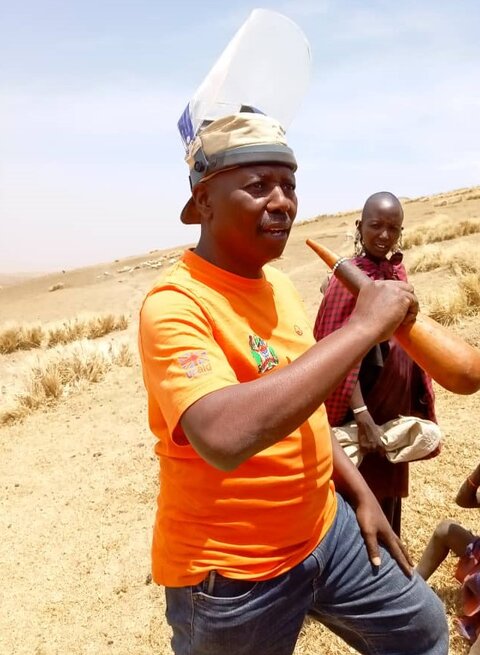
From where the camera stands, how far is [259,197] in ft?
4.75

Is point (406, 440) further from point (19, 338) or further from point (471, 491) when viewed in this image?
point (19, 338)

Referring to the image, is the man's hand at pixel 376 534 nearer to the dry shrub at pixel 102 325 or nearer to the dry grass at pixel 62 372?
the dry grass at pixel 62 372

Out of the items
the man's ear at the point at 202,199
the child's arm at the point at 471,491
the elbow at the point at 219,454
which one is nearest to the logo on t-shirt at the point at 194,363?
the elbow at the point at 219,454

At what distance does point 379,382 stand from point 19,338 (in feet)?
30.0

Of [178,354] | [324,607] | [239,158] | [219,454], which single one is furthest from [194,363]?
[324,607]

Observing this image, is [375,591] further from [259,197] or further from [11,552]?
[11,552]

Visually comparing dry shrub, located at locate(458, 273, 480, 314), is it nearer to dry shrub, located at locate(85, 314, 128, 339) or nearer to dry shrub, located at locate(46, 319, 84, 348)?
dry shrub, located at locate(85, 314, 128, 339)

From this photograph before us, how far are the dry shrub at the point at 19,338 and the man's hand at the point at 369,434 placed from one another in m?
9.03

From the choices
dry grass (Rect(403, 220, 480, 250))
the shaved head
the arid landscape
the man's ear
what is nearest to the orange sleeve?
the man's ear

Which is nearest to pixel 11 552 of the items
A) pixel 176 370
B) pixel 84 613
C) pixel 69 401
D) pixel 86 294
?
pixel 84 613

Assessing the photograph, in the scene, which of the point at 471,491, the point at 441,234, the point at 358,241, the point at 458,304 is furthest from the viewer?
the point at 441,234

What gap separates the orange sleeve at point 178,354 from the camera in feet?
4.05

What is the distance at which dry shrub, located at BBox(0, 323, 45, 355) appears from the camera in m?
10.5

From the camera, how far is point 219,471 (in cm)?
137
